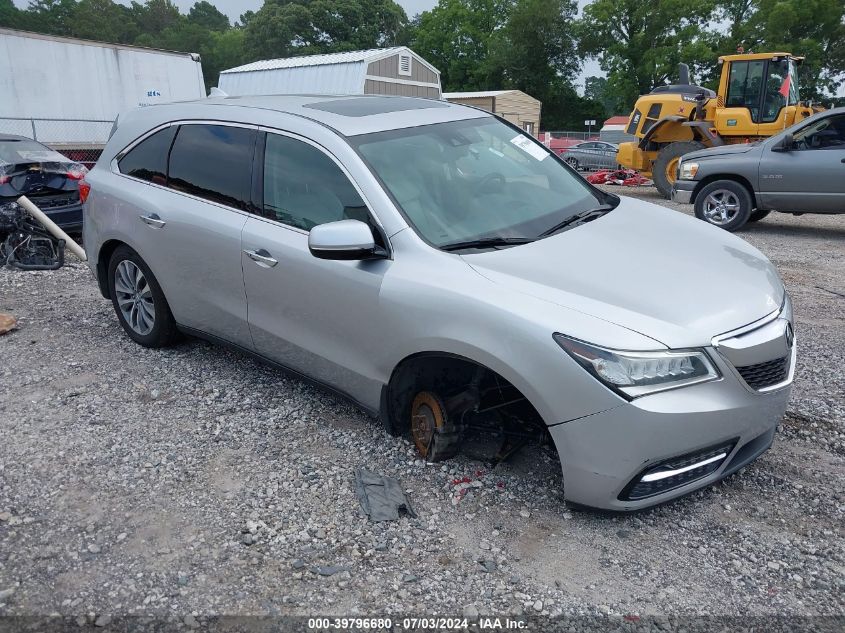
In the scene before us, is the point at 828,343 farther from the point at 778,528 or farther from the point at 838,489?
the point at 778,528

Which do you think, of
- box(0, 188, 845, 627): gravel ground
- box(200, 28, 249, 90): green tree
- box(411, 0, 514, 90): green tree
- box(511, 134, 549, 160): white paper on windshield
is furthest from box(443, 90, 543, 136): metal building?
box(200, 28, 249, 90): green tree

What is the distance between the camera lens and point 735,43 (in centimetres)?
4675

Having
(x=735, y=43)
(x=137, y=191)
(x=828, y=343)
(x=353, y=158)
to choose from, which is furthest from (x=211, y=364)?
(x=735, y=43)

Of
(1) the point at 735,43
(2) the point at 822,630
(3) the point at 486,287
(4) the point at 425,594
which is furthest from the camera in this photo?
(1) the point at 735,43

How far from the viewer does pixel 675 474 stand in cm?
276

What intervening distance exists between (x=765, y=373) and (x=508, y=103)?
35.2 metres

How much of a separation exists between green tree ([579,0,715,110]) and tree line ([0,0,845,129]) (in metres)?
0.08

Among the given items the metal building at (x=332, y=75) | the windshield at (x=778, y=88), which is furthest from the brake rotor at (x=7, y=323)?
the metal building at (x=332, y=75)

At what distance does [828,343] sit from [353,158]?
3860 millimetres

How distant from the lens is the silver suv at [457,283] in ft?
Result: 8.78

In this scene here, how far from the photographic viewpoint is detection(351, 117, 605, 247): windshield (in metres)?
3.36

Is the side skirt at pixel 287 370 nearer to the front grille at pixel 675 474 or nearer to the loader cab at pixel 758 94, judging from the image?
the front grille at pixel 675 474

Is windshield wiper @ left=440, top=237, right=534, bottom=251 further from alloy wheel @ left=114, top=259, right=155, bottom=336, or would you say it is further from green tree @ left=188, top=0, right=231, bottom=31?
green tree @ left=188, top=0, right=231, bottom=31

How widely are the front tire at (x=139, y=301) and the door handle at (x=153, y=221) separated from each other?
33cm
